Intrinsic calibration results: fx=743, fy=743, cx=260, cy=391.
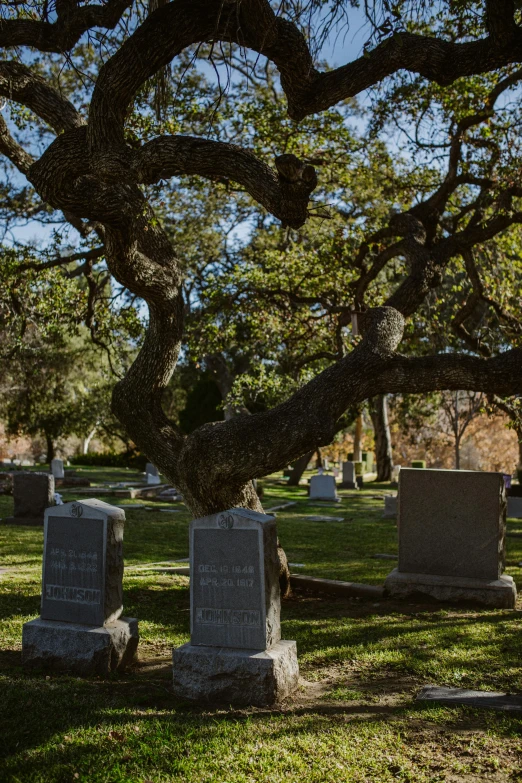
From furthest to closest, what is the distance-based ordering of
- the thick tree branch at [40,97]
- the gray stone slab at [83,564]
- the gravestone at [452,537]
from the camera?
1. the gravestone at [452,537]
2. the thick tree branch at [40,97]
3. the gray stone slab at [83,564]

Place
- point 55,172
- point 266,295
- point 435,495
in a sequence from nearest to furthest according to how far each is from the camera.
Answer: point 55,172, point 435,495, point 266,295

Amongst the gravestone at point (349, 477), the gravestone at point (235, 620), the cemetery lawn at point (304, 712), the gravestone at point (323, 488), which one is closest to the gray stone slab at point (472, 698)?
the cemetery lawn at point (304, 712)

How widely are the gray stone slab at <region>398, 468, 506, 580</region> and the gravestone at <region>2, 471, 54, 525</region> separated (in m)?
8.97

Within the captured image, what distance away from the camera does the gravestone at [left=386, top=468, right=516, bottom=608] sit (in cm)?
900

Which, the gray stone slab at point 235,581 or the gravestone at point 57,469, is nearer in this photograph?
the gray stone slab at point 235,581

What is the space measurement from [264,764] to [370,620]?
4039 millimetres

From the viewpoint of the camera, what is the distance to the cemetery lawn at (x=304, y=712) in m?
4.22

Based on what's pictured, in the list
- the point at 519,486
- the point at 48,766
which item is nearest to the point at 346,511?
the point at 519,486

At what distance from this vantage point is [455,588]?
8984mm

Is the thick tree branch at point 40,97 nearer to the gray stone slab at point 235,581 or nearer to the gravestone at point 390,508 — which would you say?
the gray stone slab at point 235,581

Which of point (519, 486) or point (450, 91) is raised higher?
point (450, 91)

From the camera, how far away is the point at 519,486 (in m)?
20.5

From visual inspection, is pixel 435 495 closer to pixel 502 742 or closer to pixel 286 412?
pixel 286 412

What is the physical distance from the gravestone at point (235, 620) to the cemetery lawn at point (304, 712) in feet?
0.68
